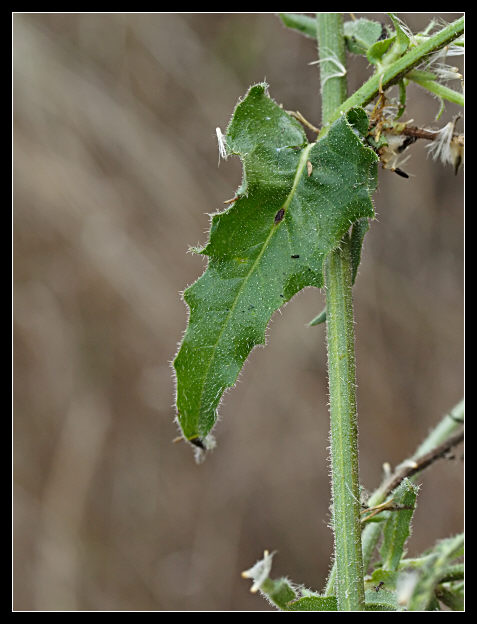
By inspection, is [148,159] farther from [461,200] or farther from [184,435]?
[184,435]

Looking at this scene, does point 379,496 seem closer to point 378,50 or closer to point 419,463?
point 419,463

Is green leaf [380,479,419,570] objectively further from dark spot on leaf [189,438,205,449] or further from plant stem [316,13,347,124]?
plant stem [316,13,347,124]

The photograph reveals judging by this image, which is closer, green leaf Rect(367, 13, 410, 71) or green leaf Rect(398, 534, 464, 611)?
green leaf Rect(398, 534, 464, 611)

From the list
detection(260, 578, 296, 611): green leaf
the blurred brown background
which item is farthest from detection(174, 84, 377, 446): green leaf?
the blurred brown background

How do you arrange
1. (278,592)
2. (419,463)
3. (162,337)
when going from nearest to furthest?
(278,592) → (419,463) → (162,337)

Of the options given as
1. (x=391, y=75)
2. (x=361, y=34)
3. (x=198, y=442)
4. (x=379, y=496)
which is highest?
(x=361, y=34)

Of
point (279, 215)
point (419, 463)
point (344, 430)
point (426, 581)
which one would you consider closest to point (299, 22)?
point (279, 215)

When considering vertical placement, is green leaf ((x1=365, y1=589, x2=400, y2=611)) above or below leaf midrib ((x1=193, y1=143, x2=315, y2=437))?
below
